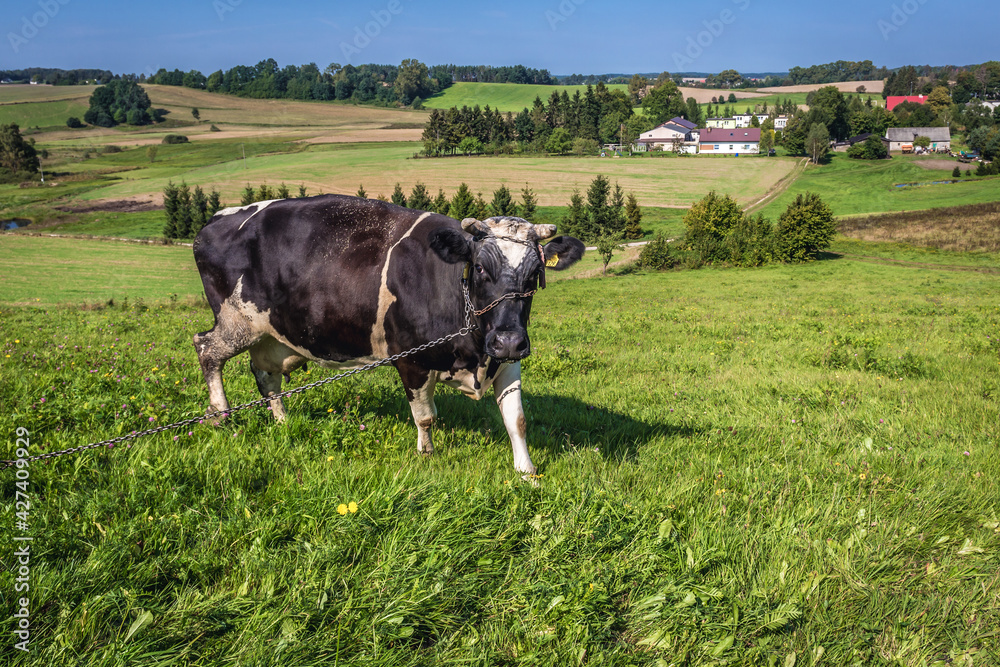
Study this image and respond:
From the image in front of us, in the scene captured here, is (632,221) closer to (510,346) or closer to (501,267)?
(501,267)

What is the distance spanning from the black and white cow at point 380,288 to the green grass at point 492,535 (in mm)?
611

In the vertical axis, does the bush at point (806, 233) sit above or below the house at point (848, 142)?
below

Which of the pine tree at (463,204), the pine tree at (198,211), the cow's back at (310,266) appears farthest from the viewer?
the pine tree at (463,204)

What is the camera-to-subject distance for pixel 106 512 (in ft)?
13.2

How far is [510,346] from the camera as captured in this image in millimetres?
5133

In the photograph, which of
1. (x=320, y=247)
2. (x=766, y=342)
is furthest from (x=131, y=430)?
(x=766, y=342)

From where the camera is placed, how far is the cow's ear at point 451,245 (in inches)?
215

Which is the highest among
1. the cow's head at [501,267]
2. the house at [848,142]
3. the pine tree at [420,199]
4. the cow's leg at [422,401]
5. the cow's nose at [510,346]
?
the house at [848,142]

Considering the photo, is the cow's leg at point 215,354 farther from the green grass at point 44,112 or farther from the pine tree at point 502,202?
the green grass at point 44,112

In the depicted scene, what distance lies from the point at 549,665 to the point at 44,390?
5757 millimetres

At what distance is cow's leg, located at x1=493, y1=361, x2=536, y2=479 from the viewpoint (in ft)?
17.9

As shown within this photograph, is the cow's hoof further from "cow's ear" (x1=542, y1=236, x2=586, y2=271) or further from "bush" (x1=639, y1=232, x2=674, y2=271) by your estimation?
"bush" (x1=639, y1=232, x2=674, y2=271)

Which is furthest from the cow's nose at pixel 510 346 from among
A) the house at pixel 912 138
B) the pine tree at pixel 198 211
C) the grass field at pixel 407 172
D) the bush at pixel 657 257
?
the house at pixel 912 138

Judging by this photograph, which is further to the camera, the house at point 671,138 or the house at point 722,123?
the house at point 722,123
